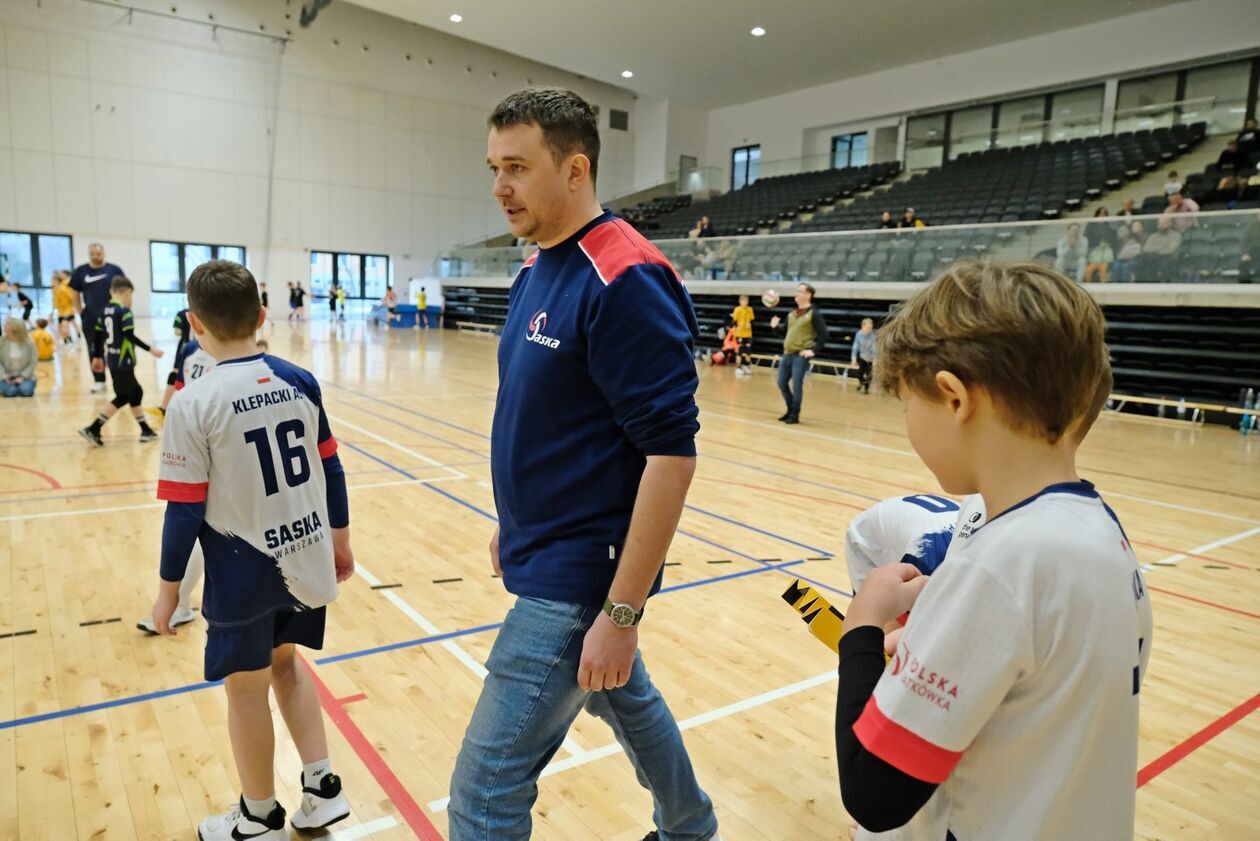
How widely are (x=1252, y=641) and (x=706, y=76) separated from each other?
26640 millimetres

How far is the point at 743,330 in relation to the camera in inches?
657

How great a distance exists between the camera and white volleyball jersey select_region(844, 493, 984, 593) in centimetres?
143

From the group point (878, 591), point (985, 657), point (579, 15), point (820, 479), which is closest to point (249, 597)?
point (878, 591)

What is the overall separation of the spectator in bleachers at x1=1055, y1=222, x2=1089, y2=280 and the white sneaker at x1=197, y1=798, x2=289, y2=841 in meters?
14.1

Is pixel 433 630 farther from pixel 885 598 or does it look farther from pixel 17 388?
pixel 17 388

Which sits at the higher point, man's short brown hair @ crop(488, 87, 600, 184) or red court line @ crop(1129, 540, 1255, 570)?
man's short brown hair @ crop(488, 87, 600, 184)

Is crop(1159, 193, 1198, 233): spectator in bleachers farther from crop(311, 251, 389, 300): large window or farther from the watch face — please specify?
crop(311, 251, 389, 300): large window

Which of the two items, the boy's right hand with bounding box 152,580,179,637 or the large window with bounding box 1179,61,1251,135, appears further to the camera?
the large window with bounding box 1179,61,1251,135

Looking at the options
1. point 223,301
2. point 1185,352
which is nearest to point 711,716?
point 223,301

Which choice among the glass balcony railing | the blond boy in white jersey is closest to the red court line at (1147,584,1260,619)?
the blond boy in white jersey

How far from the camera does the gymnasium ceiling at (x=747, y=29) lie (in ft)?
66.4

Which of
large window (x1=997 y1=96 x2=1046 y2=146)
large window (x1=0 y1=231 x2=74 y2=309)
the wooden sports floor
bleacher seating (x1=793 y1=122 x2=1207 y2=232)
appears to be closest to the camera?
the wooden sports floor

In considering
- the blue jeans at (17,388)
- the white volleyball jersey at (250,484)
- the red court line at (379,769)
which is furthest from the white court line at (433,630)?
the blue jeans at (17,388)

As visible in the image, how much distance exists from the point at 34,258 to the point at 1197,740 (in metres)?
29.0
